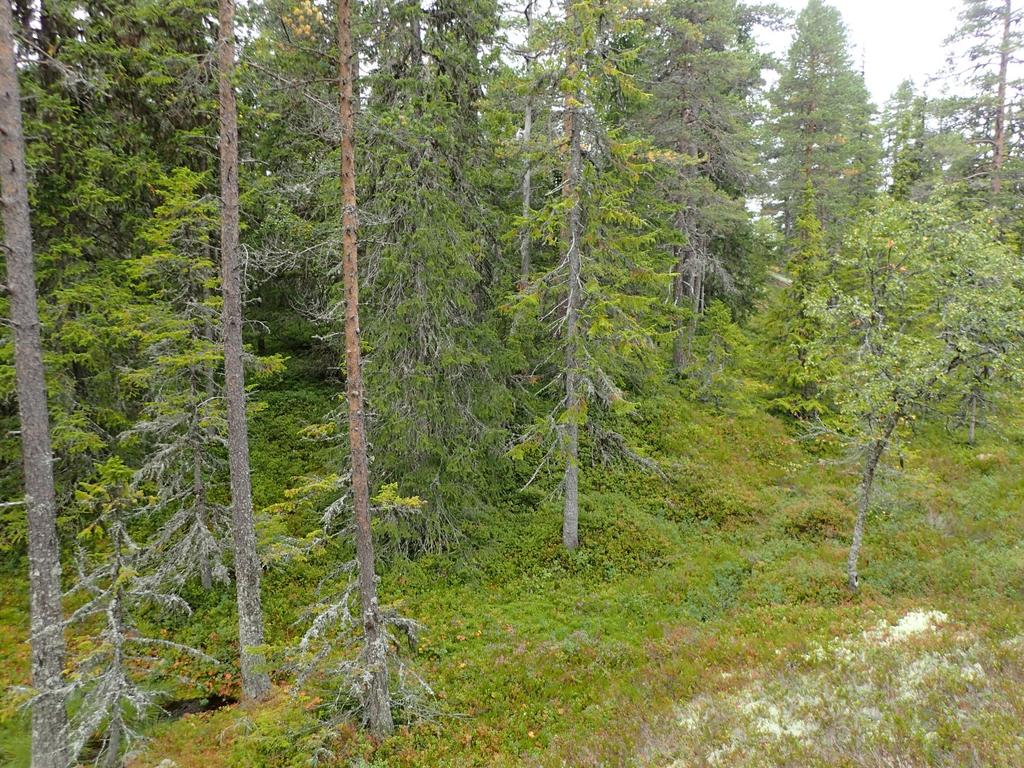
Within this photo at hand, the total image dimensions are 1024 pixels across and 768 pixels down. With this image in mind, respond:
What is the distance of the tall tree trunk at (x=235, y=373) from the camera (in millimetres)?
8742

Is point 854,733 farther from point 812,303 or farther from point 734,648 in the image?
point 812,303

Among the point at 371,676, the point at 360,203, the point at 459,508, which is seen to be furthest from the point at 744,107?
the point at 371,676

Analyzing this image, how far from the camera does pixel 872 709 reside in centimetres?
737

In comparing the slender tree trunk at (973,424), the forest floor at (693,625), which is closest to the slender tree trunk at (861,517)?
the forest floor at (693,625)

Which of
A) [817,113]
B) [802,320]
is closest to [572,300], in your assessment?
[802,320]

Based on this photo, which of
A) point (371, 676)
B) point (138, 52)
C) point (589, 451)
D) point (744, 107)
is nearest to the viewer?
point (371, 676)

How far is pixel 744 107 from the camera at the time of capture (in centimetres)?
2080

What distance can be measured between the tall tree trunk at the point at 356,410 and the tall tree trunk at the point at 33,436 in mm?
4374

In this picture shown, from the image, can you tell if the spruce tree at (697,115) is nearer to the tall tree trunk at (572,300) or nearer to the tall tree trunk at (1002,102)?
the tall tree trunk at (572,300)

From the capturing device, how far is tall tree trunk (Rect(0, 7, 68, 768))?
7473 mm

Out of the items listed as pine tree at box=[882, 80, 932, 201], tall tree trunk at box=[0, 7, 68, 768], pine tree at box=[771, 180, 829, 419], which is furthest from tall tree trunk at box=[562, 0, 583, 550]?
pine tree at box=[882, 80, 932, 201]

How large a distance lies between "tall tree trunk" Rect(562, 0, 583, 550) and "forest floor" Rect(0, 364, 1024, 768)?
4.16 ft

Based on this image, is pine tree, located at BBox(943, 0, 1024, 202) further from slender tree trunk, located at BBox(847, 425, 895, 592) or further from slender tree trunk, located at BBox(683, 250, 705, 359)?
slender tree trunk, located at BBox(847, 425, 895, 592)

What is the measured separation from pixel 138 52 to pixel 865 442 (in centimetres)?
1906
